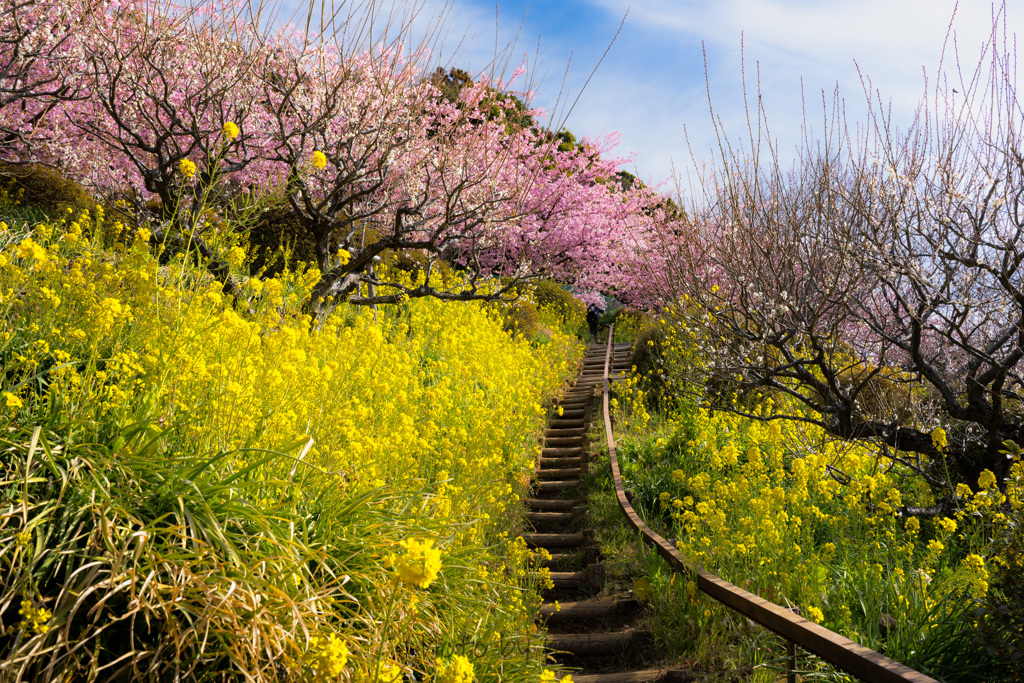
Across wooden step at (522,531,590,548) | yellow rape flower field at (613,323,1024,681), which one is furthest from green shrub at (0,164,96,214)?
yellow rape flower field at (613,323,1024,681)

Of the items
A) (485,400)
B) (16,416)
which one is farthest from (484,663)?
(485,400)

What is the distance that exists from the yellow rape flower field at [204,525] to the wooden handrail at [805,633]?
1.25 meters

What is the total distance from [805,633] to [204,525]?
113 inches

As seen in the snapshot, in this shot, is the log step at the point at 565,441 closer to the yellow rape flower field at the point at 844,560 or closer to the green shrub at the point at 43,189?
the yellow rape flower field at the point at 844,560

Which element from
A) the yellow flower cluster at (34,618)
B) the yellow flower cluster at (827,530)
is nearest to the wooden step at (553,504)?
the yellow flower cluster at (827,530)

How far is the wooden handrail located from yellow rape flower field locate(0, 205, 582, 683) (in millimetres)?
1250

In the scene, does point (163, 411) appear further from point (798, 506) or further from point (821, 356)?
point (821, 356)

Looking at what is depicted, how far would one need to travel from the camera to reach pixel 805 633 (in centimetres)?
315

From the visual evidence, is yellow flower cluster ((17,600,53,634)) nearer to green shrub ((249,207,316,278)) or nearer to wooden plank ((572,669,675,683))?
wooden plank ((572,669,675,683))

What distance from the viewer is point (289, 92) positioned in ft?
24.3

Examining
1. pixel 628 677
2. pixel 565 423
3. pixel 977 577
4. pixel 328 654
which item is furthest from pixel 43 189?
pixel 977 577

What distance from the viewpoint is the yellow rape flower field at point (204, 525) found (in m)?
2.43

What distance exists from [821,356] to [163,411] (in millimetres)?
5773

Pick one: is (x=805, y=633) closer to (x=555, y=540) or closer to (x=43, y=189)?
(x=555, y=540)
